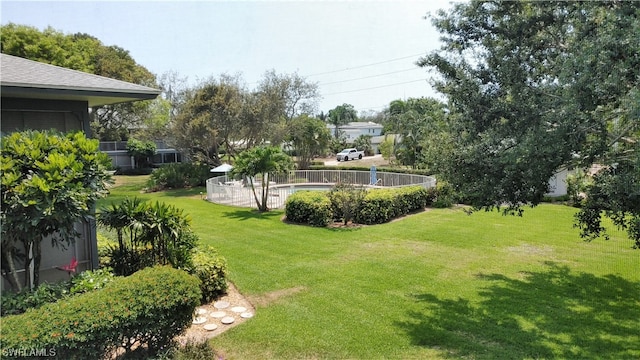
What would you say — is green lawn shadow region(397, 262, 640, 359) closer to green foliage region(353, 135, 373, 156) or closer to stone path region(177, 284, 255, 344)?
stone path region(177, 284, 255, 344)

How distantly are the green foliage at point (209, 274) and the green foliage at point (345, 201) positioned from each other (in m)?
6.99

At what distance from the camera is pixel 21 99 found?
5828 millimetres

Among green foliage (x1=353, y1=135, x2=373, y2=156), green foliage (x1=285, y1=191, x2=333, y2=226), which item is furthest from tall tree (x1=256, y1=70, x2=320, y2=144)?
green foliage (x1=353, y1=135, x2=373, y2=156)

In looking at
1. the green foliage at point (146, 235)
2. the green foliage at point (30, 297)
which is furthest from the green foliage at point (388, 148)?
the green foliage at point (30, 297)

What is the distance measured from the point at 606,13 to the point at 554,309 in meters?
5.10

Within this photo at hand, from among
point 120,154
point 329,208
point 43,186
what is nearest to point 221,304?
point 43,186

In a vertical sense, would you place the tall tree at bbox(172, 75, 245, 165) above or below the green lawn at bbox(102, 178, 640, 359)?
above

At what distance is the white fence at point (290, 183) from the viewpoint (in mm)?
19703

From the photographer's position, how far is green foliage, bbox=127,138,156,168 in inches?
1436

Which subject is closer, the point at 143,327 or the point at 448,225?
the point at 143,327

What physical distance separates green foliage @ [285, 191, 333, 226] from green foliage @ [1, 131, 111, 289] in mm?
9277

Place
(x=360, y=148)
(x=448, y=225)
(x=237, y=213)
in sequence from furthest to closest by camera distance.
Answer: (x=360, y=148) → (x=237, y=213) → (x=448, y=225)

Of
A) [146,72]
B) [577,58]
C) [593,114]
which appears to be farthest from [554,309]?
[146,72]

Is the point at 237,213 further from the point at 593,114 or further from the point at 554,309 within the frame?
the point at 593,114
